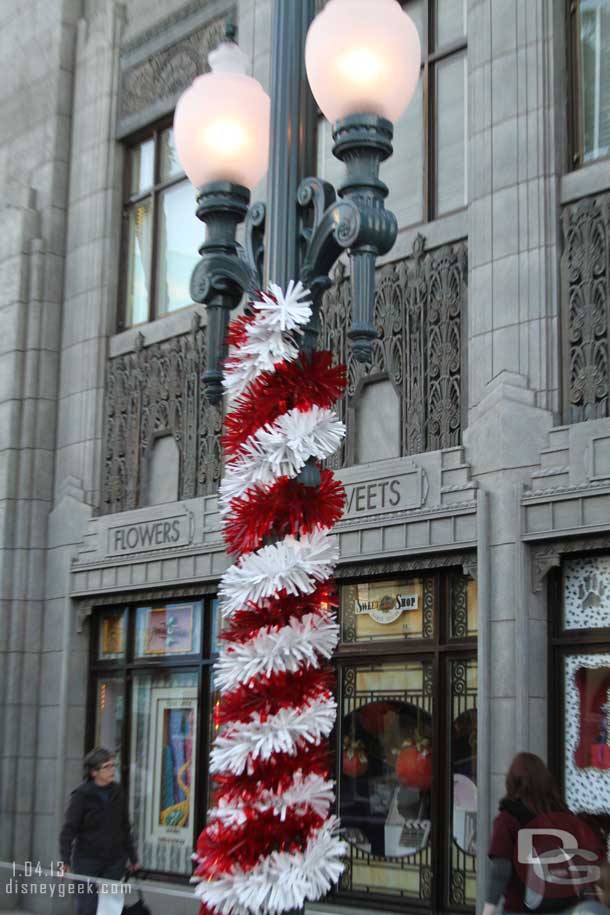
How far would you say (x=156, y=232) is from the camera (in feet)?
52.4

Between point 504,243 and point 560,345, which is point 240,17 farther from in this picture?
point 560,345

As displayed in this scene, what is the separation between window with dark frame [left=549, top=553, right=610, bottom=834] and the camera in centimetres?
983

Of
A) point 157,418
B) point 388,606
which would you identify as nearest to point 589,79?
point 388,606

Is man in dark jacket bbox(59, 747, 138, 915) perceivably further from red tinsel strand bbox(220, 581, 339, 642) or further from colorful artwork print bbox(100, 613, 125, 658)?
colorful artwork print bbox(100, 613, 125, 658)

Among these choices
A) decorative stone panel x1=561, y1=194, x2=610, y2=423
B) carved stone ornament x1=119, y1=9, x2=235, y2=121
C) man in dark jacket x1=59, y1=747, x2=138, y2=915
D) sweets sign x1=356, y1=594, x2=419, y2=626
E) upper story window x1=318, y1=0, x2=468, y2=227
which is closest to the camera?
man in dark jacket x1=59, y1=747, x2=138, y2=915

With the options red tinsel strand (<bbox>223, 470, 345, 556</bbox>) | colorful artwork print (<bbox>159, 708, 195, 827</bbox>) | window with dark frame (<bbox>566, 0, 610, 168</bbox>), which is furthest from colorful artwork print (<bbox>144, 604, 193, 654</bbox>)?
red tinsel strand (<bbox>223, 470, 345, 556</bbox>)

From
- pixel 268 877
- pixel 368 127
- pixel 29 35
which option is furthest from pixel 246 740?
pixel 29 35

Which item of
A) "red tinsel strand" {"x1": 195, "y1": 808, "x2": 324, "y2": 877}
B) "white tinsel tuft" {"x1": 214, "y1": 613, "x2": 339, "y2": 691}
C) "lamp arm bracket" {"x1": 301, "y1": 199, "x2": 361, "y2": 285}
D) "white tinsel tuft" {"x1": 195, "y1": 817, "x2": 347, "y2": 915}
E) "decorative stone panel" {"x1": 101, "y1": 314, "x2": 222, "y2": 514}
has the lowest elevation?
"white tinsel tuft" {"x1": 195, "y1": 817, "x2": 347, "y2": 915}

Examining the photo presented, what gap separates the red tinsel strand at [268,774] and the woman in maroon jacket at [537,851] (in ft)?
7.12

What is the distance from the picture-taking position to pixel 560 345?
412 inches

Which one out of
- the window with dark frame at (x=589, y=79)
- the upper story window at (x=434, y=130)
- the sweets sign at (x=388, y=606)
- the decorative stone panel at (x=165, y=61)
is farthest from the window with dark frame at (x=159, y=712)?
the window with dark frame at (x=589, y=79)

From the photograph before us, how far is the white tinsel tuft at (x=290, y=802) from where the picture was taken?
4.54 m

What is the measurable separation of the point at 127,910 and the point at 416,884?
3870 millimetres

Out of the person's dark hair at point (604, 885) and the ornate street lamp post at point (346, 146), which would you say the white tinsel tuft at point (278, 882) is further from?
the person's dark hair at point (604, 885)
